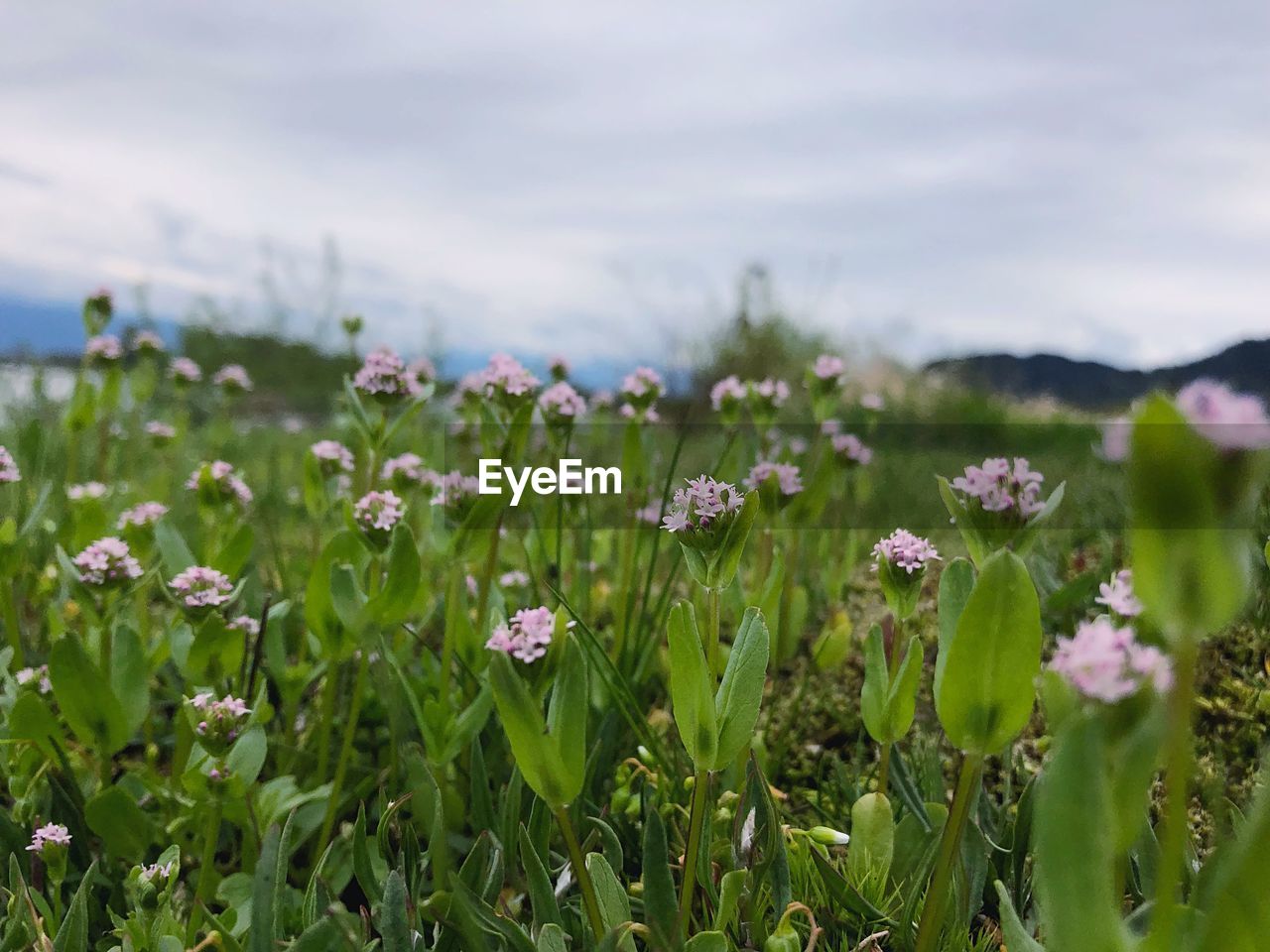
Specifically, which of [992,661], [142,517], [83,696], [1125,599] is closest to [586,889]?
[992,661]

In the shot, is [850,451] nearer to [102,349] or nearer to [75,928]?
[75,928]

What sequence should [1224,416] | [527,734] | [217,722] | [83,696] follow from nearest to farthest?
[1224,416] → [527,734] → [217,722] → [83,696]

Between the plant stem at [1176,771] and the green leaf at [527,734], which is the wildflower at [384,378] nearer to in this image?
the green leaf at [527,734]

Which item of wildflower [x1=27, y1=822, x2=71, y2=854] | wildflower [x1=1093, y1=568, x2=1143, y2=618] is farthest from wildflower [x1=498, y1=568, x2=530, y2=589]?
wildflower [x1=1093, y1=568, x2=1143, y2=618]

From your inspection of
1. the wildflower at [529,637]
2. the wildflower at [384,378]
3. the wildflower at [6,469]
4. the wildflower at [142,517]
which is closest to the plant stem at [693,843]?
the wildflower at [529,637]

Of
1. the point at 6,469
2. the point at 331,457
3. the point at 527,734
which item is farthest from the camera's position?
the point at 331,457

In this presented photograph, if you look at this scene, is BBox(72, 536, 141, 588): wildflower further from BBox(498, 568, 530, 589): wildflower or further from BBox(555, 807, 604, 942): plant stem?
BBox(555, 807, 604, 942): plant stem
